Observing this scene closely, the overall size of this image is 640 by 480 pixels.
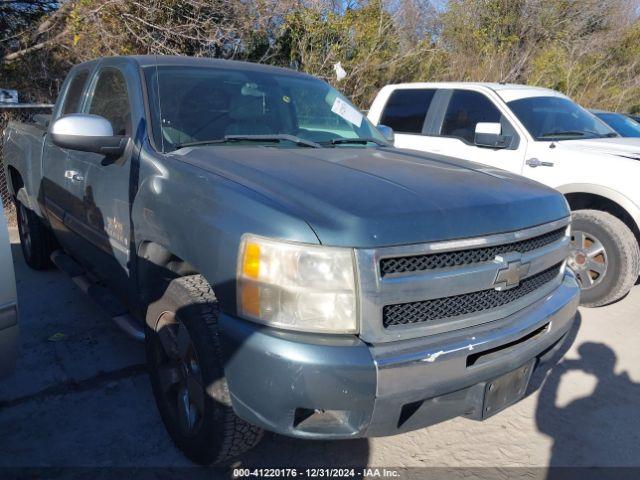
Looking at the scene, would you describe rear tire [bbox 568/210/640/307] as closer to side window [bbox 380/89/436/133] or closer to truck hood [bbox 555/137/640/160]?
truck hood [bbox 555/137/640/160]

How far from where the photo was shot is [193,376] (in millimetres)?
2391

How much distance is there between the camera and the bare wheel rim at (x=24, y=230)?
5.10 meters

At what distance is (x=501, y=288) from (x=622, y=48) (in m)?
21.3

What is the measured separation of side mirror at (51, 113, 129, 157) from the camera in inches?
109

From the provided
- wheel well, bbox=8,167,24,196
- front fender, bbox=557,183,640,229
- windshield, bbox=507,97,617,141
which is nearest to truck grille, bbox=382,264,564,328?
front fender, bbox=557,183,640,229

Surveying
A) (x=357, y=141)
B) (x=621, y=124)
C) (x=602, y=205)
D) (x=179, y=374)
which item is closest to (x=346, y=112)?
(x=357, y=141)

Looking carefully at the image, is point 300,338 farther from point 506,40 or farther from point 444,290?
point 506,40

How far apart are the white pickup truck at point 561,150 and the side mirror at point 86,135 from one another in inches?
139

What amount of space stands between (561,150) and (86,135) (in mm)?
4089

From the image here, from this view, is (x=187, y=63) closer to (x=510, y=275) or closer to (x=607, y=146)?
(x=510, y=275)

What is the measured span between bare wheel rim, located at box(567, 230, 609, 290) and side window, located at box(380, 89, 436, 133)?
223cm

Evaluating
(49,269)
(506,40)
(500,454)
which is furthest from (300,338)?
(506,40)

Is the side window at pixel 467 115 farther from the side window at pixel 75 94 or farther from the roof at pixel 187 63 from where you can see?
the side window at pixel 75 94

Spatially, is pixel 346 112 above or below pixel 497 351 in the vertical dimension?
above
